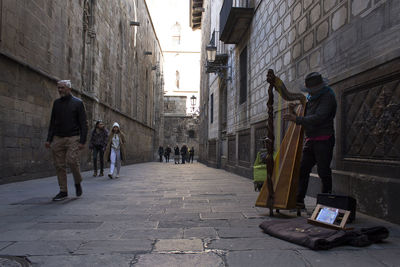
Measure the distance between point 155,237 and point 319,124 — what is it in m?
2.19

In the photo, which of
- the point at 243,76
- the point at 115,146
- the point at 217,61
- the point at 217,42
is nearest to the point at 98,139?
the point at 115,146

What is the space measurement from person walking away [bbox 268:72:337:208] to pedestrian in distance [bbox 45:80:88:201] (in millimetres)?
3012

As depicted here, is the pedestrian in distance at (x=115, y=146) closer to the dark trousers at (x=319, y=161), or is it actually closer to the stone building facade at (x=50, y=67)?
the stone building facade at (x=50, y=67)

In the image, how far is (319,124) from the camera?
3.73 meters

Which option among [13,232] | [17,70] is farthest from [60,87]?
[17,70]

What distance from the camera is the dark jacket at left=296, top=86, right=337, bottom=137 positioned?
3.65 metres

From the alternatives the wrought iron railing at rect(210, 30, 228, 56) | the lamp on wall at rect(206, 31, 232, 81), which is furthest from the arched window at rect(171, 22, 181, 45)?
the lamp on wall at rect(206, 31, 232, 81)

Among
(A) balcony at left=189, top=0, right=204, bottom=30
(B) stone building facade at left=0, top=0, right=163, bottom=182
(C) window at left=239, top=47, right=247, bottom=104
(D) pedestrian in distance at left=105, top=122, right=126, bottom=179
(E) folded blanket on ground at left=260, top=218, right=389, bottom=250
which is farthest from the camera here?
(A) balcony at left=189, top=0, right=204, bottom=30

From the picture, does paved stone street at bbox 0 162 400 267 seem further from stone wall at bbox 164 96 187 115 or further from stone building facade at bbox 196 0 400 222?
stone wall at bbox 164 96 187 115

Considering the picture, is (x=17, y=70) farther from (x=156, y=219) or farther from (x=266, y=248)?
(x=266, y=248)

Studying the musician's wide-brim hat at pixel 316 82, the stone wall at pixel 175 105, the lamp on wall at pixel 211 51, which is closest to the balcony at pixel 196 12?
the stone wall at pixel 175 105

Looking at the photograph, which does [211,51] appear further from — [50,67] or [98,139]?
[50,67]

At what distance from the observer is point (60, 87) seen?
16.1 ft

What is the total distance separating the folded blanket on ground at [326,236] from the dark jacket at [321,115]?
3.93ft
